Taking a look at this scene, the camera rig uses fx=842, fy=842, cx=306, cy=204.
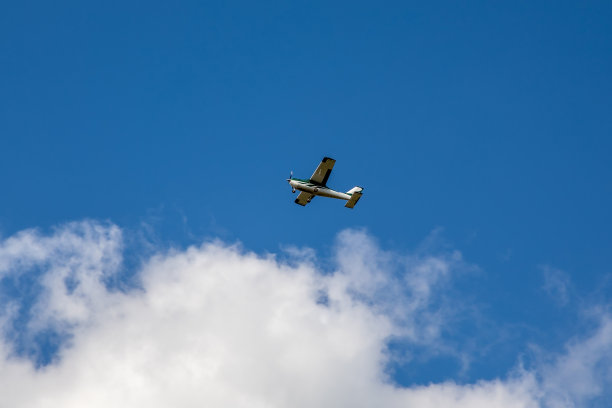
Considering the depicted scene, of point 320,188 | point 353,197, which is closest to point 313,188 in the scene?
point 320,188

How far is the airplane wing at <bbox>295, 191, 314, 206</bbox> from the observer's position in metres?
102

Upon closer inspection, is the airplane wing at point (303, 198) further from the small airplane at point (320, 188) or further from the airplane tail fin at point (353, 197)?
the airplane tail fin at point (353, 197)

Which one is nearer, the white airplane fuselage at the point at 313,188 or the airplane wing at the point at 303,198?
the white airplane fuselage at the point at 313,188

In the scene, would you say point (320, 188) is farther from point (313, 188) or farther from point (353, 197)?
point (353, 197)

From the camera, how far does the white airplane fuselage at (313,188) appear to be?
101 m

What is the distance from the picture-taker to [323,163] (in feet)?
323

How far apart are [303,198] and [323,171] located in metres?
5.19

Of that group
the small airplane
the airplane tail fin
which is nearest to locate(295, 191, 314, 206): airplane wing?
the small airplane

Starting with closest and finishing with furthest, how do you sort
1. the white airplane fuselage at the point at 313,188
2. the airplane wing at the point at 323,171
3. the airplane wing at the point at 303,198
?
the airplane wing at the point at 323,171 → the white airplane fuselage at the point at 313,188 → the airplane wing at the point at 303,198

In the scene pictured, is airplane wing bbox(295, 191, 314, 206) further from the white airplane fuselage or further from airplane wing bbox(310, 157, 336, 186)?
airplane wing bbox(310, 157, 336, 186)

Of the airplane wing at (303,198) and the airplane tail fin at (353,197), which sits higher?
the airplane tail fin at (353,197)

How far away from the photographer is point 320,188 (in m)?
101

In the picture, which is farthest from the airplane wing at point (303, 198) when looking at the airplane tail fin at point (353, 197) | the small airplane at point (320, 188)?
the airplane tail fin at point (353, 197)

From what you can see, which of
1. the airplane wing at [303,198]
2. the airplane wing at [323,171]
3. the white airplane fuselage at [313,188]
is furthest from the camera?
the airplane wing at [303,198]
